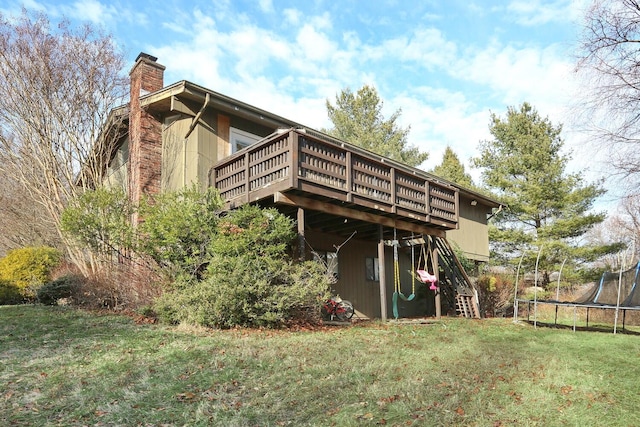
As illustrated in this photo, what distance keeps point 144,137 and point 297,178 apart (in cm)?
500

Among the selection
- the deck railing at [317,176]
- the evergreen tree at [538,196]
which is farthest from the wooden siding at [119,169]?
the evergreen tree at [538,196]

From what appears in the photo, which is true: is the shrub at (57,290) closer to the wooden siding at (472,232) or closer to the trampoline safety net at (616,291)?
the trampoline safety net at (616,291)

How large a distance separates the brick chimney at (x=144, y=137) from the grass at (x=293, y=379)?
407 centimetres

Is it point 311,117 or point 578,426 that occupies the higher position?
point 311,117

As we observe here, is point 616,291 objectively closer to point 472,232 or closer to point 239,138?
point 472,232

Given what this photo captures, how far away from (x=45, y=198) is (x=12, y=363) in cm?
785

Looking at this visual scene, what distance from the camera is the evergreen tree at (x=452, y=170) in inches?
1236

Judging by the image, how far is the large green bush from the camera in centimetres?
785

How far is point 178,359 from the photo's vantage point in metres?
5.85

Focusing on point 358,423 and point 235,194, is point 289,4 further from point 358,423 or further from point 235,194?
point 358,423

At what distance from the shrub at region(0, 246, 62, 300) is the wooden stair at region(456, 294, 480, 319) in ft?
37.6

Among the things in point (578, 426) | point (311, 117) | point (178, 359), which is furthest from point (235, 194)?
point (311, 117)

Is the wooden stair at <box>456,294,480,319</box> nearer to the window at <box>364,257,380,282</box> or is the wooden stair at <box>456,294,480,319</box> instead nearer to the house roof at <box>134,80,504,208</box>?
the window at <box>364,257,380,282</box>

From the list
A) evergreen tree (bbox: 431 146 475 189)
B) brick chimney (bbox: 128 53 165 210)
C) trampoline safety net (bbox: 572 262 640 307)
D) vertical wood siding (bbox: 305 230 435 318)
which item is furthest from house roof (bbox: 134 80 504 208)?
evergreen tree (bbox: 431 146 475 189)
